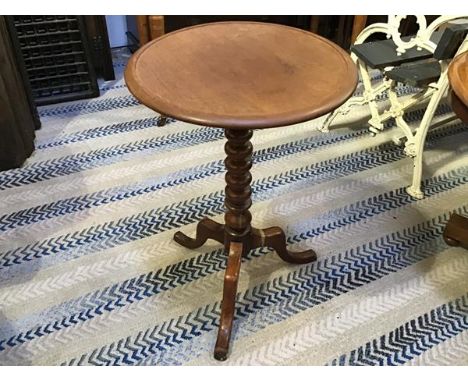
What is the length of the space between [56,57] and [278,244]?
1.66 meters

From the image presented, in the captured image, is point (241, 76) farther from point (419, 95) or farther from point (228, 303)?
point (419, 95)

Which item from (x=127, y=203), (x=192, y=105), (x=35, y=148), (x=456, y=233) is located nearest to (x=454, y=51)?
(x=456, y=233)

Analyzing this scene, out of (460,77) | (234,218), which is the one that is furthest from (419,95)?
(234,218)

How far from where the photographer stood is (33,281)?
1485 millimetres

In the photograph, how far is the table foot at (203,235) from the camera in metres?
1.51

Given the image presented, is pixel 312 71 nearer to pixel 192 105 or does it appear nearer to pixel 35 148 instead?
pixel 192 105

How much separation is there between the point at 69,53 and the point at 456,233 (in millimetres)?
2036

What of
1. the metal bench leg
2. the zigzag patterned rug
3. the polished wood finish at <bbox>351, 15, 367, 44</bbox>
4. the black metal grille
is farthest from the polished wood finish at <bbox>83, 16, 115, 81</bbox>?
the metal bench leg

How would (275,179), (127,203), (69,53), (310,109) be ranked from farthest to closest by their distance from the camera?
(69,53) → (275,179) → (127,203) → (310,109)

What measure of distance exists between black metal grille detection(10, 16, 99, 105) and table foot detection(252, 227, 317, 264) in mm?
1528

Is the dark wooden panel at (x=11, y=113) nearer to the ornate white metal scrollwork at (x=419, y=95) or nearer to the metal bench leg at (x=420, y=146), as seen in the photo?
the ornate white metal scrollwork at (x=419, y=95)

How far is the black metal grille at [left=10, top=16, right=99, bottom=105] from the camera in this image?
2.30 m

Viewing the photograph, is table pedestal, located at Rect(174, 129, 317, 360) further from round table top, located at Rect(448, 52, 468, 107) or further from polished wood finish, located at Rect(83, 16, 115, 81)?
polished wood finish, located at Rect(83, 16, 115, 81)

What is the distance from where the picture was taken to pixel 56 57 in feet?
7.89
